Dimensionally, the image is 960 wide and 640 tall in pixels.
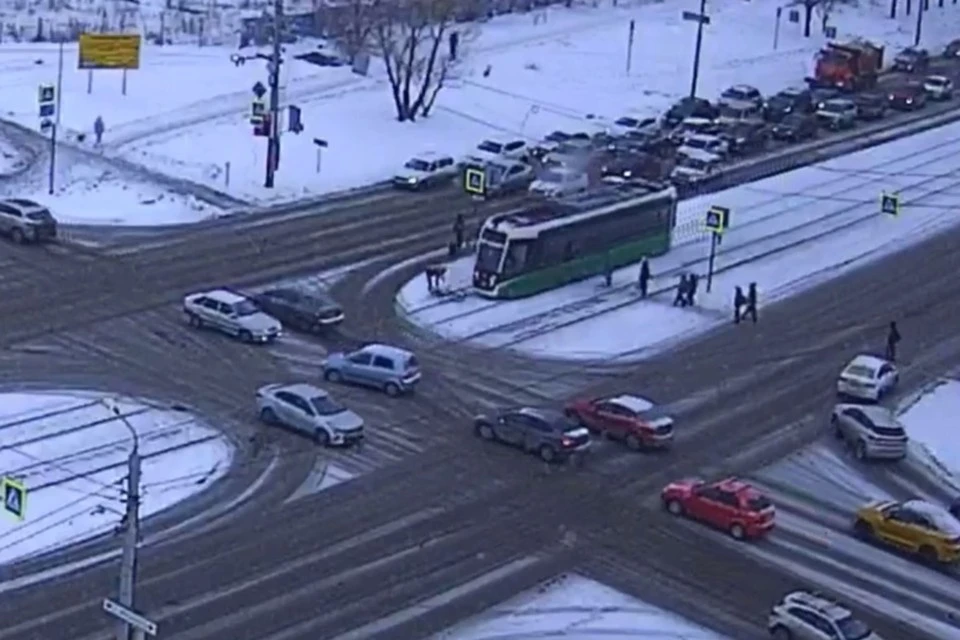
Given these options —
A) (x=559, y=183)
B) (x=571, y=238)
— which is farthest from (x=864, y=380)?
(x=559, y=183)

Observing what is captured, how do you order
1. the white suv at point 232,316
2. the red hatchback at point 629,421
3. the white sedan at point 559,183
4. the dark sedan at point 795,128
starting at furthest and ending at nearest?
the dark sedan at point 795,128 → the white sedan at point 559,183 → the white suv at point 232,316 → the red hatchback at point 629,421

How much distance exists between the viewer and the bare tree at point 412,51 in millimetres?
66438

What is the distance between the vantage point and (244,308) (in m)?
44.2

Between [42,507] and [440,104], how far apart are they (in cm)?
3690

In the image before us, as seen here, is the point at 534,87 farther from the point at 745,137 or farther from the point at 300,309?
the point at 300,309

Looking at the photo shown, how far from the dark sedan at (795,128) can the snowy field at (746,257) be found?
7.07ft

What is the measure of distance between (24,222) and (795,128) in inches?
1160

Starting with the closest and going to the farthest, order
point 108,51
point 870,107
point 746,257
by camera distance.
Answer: point 746,257, point 108,51, point 870,107

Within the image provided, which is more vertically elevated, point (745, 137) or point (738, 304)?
point (745, 137)

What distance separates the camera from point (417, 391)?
4200 cm

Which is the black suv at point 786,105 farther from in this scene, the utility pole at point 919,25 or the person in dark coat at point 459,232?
the person in dark coat at point 459,232

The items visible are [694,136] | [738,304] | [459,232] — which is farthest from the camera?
[694,136]

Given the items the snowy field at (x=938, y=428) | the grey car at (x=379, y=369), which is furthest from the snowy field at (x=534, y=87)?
the snowy field at (x=938, y=428)

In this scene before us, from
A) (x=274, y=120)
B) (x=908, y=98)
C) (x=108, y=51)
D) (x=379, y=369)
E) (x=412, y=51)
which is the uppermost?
(x=412, y=51)
